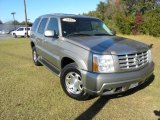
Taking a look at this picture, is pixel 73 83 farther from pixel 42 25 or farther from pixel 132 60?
pixel 42 25

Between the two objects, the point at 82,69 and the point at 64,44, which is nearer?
the point at 82,69

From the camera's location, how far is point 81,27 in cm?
633

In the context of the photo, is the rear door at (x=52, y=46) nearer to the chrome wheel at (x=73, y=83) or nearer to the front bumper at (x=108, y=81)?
the chrome wheel at (x=73, y=83)

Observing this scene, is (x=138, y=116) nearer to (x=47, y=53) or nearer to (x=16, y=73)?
(x=47, y=53)

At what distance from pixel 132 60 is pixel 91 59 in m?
0.89

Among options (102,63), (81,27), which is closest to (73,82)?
(102,63)

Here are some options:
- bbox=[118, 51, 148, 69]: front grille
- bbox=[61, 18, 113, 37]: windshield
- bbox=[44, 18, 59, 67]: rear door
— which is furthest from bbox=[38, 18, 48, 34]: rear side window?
bbox=[118, 51, 148, 69]: front grille

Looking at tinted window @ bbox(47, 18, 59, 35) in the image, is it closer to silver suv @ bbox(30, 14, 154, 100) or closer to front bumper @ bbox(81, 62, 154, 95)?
silver suv @ bbox(30, 14, 154, 100)

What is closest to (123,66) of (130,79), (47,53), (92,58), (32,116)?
(130,79)

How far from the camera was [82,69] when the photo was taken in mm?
4867

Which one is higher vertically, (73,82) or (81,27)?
(81,27)

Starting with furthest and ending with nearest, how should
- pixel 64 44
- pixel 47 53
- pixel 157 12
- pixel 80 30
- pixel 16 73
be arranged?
1. pixel 157 12
2. pixel 16 73
3. pixel 47 53
4. pixel 80 30
5. pixel 64 44

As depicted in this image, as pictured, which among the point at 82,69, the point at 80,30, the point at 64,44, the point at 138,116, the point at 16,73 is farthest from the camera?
the point at 16,73

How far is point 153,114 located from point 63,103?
1.86 meters
